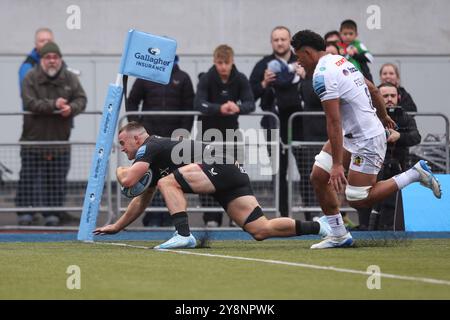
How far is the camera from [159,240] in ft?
46.8

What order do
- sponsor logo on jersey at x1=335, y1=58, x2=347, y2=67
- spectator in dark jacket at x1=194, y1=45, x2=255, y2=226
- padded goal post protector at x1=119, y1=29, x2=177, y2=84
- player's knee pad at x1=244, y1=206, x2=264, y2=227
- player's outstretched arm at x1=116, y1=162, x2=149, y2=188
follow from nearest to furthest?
sponsor logo on jersey at x1=335, y1=58, x2=347, y2=67 → player's outstretched arm at x1=116, y1=162, x2=149, y2=188 → player's knee pad at x1=244, y1=206, x2=264, y2=227 → padded goal post protector at x1=119, y1=29, x2=177, y2=84 → spectator in dark jacket at x1=194, y1=45, x2=255, y2=226

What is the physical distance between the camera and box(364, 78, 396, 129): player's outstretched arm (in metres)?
12.1

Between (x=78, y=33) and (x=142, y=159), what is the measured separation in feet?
25.9

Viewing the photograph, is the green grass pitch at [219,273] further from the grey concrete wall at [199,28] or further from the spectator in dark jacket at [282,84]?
the grey concrete wall at [199,28]

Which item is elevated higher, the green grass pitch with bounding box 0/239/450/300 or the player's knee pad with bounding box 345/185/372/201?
the player's knee pad with bounding box 345/185/372/201

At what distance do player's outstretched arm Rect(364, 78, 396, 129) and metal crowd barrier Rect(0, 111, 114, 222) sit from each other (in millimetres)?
4916

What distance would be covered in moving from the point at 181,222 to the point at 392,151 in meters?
4.71

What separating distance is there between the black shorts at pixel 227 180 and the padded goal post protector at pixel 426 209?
11.3 feet

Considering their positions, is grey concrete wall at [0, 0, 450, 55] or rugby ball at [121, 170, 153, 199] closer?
rugby ball at [121, 170, 153, 199]

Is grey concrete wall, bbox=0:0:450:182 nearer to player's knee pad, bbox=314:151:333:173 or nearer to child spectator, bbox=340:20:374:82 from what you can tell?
child spectator, bbox=340:20:374:82

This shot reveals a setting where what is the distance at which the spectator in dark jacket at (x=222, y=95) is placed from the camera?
16.1 metres

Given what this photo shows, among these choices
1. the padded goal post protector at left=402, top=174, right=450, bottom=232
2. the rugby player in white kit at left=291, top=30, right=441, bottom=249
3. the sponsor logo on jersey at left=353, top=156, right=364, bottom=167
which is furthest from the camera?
the padded goal post protector at left=402, top=174, right=450, bottom=232

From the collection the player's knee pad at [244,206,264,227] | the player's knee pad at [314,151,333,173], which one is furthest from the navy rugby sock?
the player's knee pad at [314,151,333,173]

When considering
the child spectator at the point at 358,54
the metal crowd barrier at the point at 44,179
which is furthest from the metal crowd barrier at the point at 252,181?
the child spectator at the point at 358,54
